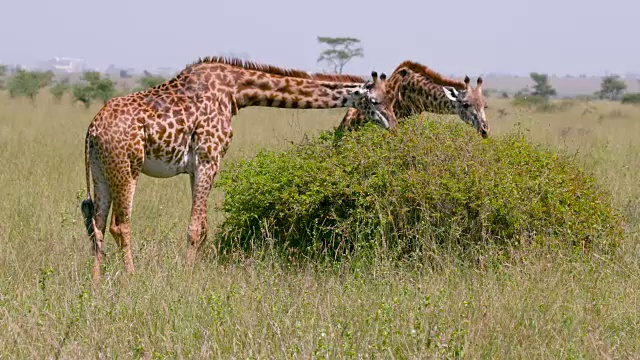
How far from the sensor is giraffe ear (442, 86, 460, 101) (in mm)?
9438

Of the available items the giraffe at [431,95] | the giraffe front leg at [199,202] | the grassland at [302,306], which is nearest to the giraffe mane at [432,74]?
the giraffe at [431,95]

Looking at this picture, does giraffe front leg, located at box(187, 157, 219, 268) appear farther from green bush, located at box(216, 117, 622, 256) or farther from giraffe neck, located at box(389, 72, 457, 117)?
giraffe neck, located at box(389, 72, 457, 117)

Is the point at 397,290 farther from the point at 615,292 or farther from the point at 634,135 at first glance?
the point at 634,135

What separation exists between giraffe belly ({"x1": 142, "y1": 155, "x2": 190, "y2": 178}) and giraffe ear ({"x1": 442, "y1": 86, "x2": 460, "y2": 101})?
341cm

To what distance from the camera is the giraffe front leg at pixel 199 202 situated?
23.7 ft

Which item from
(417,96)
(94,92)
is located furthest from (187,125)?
(94,92)

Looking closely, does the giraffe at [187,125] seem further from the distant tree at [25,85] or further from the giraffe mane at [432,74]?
the distant tree at [25,85]

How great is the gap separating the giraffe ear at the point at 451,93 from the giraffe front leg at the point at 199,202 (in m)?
3.23

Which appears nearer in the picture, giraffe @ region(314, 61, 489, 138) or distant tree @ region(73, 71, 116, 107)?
giraffe @ region(314, 61, 489, 138)

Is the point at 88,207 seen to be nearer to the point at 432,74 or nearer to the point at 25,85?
the point at 432,74

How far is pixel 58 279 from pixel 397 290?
2.48 m

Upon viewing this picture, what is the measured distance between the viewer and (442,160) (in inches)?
289

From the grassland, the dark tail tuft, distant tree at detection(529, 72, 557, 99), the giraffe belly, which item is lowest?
distant tree at detection(529, 72, 557, 99)

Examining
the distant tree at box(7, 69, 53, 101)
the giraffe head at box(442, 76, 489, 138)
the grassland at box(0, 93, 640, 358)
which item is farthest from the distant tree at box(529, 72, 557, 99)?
the grassland at box(0, 93, 640, 358)
